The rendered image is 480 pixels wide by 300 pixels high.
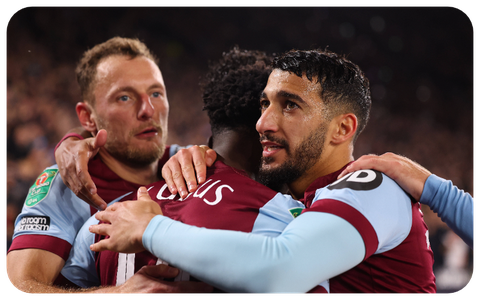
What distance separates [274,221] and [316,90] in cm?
64

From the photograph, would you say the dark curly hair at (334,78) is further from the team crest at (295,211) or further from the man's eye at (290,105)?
the team crest at (295,211)

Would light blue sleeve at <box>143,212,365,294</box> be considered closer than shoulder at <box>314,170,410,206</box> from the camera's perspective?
Yes

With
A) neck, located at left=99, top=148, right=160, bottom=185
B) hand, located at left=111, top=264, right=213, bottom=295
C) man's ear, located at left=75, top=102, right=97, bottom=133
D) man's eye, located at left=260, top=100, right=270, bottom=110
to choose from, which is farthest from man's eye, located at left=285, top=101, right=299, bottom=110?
man's ear, located at left=75, top=102, right=97, bottom=133

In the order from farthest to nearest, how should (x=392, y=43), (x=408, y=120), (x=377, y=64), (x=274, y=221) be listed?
(x=408, y=120)
(x=377, y=64)
(x=392, y=43)
(x=274, y=221)

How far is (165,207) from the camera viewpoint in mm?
1386

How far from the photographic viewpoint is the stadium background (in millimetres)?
2588

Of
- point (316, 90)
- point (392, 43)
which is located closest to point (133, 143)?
point (316, 90)

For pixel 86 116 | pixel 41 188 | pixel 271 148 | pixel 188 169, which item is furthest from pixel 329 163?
pixel 86 116

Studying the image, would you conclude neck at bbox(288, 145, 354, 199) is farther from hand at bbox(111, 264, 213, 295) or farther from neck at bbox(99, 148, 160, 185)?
neck at bbox(99, 148, 160, 185)

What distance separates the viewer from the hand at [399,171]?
52.7 inches

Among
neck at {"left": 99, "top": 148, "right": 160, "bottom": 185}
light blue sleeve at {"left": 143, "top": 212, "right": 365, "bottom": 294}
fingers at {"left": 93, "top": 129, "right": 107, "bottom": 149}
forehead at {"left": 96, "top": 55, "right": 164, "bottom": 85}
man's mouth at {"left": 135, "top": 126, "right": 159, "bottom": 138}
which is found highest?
forehead at {"left": 96, "top": 55, "right": 164, "bottom": 85}

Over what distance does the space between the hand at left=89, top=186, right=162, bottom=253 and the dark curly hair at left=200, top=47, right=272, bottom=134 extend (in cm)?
71

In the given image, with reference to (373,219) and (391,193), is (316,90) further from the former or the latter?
(373,219)

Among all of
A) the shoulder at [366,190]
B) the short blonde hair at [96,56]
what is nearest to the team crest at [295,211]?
the shoulder at [366,190]
